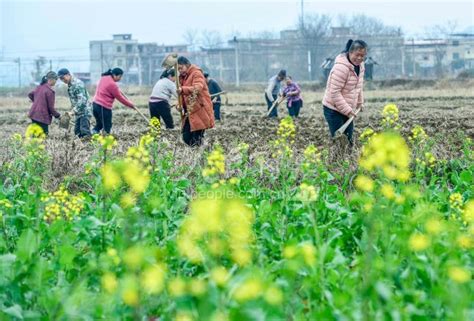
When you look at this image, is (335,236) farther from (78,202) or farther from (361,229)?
(78,202)

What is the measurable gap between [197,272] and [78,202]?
152cm

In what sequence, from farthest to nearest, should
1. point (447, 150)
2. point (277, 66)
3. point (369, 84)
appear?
point (277, 66) < point (369, 84) < point (447, 150)

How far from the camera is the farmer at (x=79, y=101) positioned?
14.8 m

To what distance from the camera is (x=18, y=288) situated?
461 cm

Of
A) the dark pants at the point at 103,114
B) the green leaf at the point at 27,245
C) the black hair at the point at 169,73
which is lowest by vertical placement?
the green leaf at the point at 27,245

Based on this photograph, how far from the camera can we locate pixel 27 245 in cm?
506

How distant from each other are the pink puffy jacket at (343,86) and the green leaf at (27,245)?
556 cm

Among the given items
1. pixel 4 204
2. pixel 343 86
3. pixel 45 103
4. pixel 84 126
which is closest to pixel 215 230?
pixel 4 204

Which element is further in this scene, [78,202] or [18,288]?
[78,202]

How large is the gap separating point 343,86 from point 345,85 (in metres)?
0.04

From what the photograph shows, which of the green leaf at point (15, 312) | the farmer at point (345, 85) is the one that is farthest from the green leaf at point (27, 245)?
the farmer at point (345, 85)

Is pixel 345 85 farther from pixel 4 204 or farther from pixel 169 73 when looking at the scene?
pixel 4 204

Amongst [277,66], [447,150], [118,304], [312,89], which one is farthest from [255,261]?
[277,66]

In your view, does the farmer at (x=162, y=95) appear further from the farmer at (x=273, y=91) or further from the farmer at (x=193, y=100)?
the farmer at (x=273, y=91)
